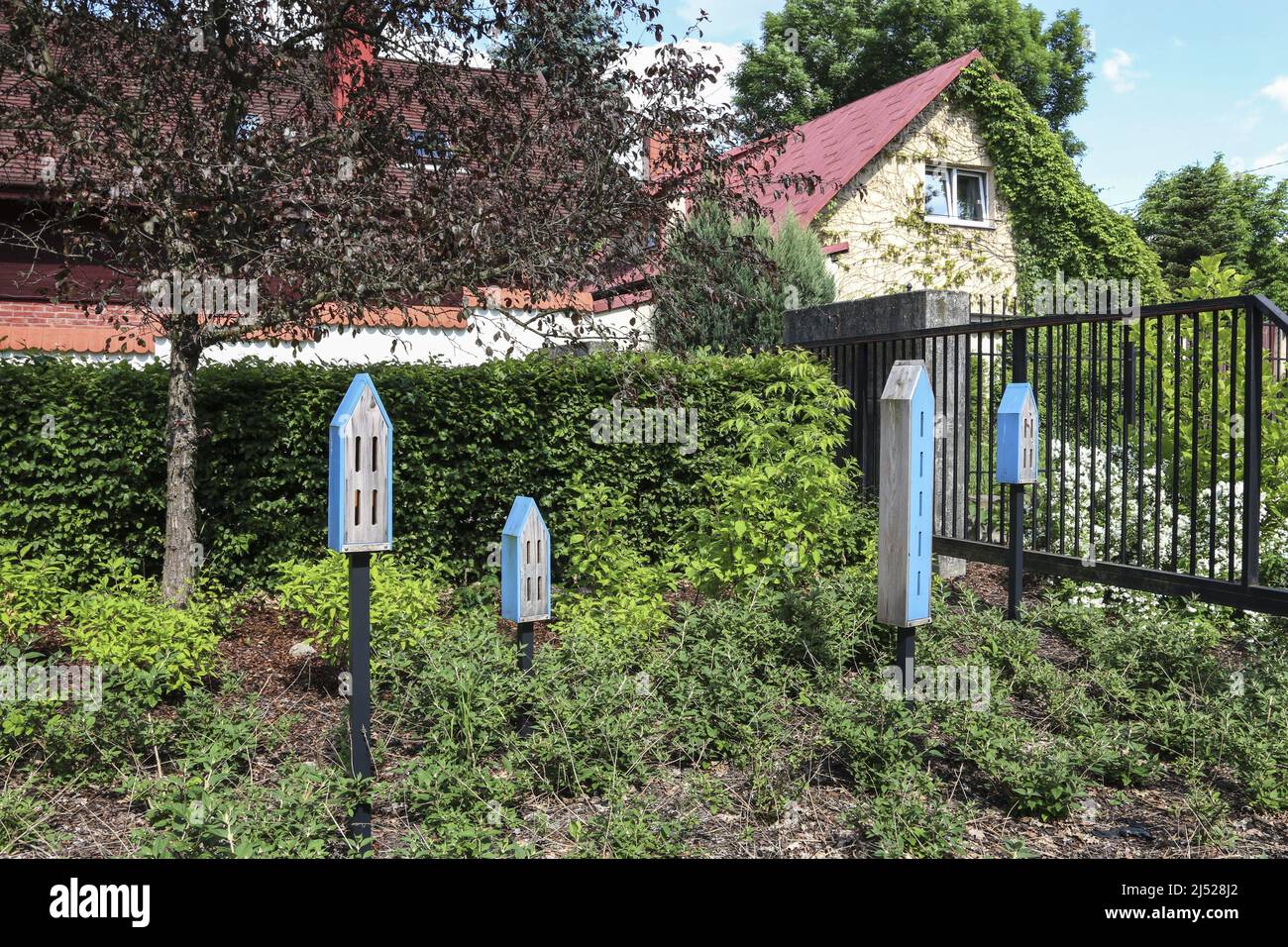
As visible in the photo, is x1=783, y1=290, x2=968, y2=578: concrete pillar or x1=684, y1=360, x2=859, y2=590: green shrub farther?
x1=783, y1=290, x2=968, y2=578: concrete pillar

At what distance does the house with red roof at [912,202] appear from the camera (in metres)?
16.2

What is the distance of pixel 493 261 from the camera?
17.1 ft

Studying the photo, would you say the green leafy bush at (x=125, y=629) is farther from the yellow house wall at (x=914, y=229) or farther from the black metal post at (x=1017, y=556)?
the yellow house wall at (x=914, y=229)

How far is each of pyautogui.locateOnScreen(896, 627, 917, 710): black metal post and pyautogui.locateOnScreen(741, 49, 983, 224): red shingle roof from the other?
438 inches

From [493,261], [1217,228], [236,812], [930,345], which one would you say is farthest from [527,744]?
[1217,228]

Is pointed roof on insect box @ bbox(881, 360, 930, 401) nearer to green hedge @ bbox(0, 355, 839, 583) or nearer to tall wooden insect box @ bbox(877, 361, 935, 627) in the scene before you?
tall wooden insect box @ bbox(877, 361, 935, 627)

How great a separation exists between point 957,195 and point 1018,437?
43.2 ft

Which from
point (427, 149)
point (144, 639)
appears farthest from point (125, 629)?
point (427, 149)

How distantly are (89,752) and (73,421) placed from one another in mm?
3086

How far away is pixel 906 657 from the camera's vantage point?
437 centimetres

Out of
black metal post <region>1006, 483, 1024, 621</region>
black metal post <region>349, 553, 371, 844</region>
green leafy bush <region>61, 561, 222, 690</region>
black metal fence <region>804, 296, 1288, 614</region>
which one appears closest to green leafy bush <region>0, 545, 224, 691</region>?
green leafy bush <region>61, 561, 222, 690</region>

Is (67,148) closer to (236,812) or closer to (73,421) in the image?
(73,421)

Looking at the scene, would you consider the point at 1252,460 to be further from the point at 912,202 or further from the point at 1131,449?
the point at 912,202

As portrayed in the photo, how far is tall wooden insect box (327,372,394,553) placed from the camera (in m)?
3.49
